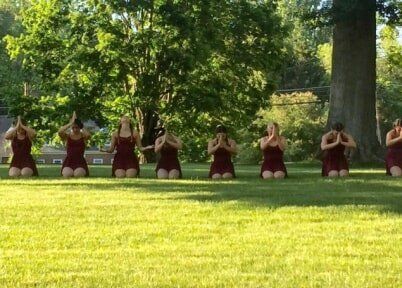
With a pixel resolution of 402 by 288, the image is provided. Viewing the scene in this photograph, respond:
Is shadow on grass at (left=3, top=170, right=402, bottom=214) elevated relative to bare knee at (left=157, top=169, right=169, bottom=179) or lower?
lower

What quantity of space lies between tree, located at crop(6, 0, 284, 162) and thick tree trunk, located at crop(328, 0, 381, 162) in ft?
33.3

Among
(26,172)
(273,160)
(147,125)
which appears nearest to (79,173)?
(26,172)

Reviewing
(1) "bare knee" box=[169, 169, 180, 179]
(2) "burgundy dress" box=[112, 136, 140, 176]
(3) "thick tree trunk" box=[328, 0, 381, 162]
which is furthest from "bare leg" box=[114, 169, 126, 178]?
(3) "thick tree trunk" box=[328, 0, 381, 162]

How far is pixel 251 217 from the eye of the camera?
8758mm

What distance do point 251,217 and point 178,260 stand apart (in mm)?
2675

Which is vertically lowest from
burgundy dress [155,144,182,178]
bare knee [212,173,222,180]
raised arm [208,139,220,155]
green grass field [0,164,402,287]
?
green grass field [0,164,402,287]

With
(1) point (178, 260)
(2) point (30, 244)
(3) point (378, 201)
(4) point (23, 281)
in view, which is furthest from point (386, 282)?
(3) point (378, 201)

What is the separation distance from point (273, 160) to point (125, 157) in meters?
3.34

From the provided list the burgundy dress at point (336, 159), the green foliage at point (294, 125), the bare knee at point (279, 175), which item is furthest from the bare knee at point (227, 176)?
the green foliage at point (294, 125)

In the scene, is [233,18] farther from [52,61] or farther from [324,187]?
[324,187]

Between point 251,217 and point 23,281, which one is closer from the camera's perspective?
point 23,281

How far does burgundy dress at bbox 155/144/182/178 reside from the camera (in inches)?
647

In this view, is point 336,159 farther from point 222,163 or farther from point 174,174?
point 174,174

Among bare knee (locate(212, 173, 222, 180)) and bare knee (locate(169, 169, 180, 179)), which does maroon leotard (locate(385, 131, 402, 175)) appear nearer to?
bare knee (locate(212, 173, 222, 180))
